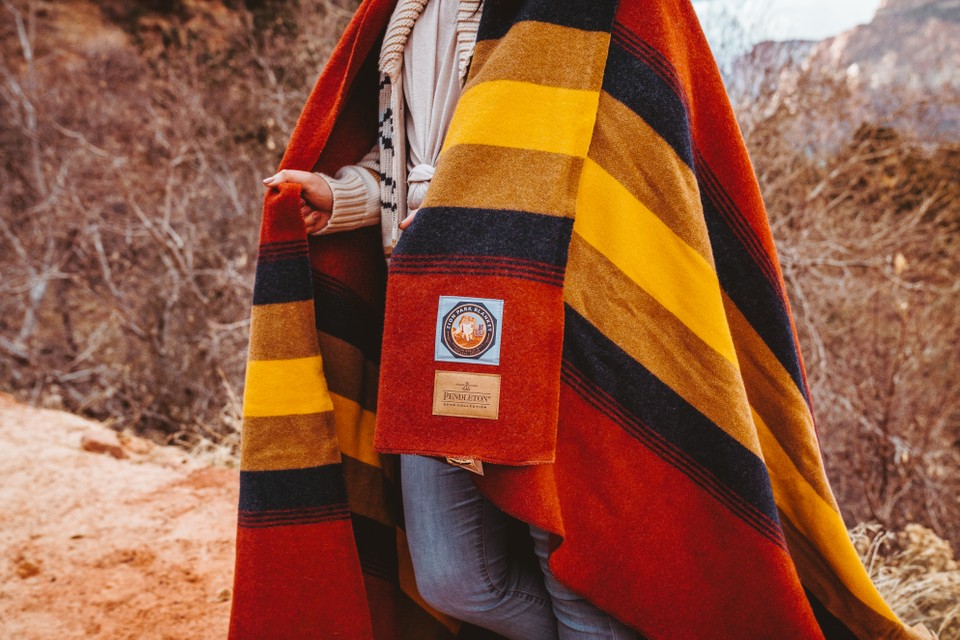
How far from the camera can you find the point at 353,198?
1.66 meters

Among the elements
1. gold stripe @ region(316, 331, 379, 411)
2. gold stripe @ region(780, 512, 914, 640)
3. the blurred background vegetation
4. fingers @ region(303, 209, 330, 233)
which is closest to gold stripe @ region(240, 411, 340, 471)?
gold stripe @ region(316, 331, 379, 411)

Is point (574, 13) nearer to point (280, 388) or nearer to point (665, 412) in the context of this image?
point (665, 412)

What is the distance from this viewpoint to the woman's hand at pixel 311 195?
158 cm

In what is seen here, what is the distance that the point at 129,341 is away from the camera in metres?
6.06

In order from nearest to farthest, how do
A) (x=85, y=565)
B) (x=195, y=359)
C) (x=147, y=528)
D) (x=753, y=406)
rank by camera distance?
1. (x=753, y=406)
2. (x=85, y=565)
3. (x=147, y=528)
4. (x=195, y=359)

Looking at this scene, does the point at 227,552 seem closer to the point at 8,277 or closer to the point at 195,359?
the point at 195,359

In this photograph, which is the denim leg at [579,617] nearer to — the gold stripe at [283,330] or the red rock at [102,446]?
the gold stripe at [283,330]

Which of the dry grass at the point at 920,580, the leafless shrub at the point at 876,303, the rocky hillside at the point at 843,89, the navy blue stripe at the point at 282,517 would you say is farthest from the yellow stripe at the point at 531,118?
the rocky hillside at the point at 843,89

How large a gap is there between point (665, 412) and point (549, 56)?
2.39 ft

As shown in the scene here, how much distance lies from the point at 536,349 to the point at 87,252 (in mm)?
6533

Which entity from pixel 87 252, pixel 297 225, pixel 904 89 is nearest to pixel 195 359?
pixel 87 252

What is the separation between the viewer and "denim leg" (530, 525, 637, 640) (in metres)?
1.41

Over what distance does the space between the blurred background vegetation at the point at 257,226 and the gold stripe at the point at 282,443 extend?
2745mm

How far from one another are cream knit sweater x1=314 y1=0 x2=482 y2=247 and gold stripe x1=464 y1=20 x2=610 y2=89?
186 millimetres
